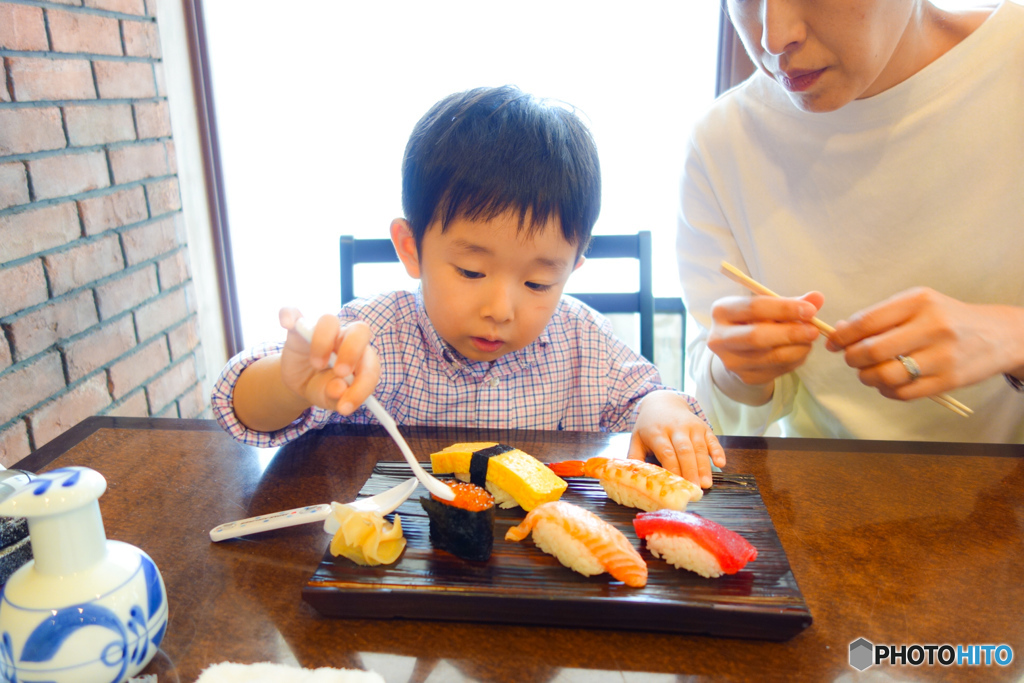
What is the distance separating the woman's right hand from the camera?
109cm

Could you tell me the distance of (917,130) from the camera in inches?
56.6

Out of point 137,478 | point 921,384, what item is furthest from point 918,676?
point 137,478

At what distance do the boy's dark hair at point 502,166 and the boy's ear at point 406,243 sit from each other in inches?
0.8

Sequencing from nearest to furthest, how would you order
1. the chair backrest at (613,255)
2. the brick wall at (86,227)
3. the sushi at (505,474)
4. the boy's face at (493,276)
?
the sushi at (505,474), the boy's face at (493,276), the brick wall at (86,227), the chair backrest at (613,255)

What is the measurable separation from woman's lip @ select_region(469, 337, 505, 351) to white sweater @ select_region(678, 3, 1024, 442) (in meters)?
0.65

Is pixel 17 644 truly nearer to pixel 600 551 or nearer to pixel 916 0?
pixel 600 551

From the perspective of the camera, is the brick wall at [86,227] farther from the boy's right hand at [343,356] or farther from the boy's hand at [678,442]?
the boy's hand at [678,442]

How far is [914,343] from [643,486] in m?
0.51

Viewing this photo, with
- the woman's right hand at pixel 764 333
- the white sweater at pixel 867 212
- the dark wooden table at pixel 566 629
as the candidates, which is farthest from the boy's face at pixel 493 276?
the white sweater at pixel 867 212

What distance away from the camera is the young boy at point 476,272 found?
114cm

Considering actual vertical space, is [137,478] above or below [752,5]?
below

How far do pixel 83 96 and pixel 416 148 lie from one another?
127cm

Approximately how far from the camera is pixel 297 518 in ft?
2.90

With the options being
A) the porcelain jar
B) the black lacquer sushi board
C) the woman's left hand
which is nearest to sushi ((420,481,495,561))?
the black lacquer sushi board
